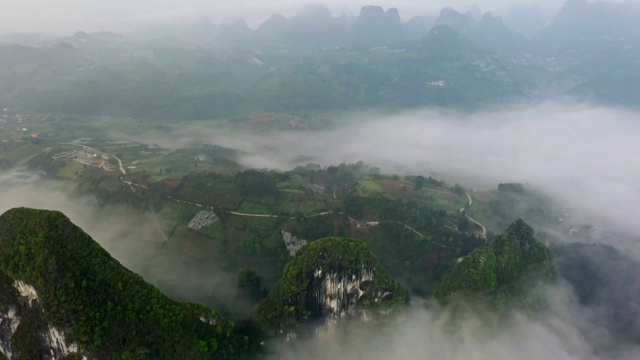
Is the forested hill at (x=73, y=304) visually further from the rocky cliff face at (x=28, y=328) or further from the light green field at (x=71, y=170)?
the light green field at (x=71, y=170)

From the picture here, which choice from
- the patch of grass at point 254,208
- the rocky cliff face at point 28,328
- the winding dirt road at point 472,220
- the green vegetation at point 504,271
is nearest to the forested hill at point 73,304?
the rocky cliff face at point 28,328

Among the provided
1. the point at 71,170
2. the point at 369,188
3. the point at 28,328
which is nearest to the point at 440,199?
the point at 369,188

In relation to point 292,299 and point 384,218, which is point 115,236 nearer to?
point 292,299

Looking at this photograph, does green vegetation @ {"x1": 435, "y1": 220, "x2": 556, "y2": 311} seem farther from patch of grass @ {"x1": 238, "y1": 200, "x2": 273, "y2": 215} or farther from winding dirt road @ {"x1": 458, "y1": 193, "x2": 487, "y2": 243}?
patch of grass @ {"x1": 238, "y1": 200, "x2": 273, "y2": 215}

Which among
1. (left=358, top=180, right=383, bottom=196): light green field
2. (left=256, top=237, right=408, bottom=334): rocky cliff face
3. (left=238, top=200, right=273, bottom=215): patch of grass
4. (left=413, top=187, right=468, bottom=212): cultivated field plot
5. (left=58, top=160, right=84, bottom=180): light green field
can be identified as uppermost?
(left=256, top=237, right=408, bottom=334): rocky cliff face

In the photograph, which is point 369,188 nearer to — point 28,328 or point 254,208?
point 254,208

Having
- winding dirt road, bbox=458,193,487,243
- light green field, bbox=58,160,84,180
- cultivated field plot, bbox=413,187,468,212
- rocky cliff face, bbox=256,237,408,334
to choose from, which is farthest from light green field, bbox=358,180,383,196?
light green field, bbox=58,160,84,180
